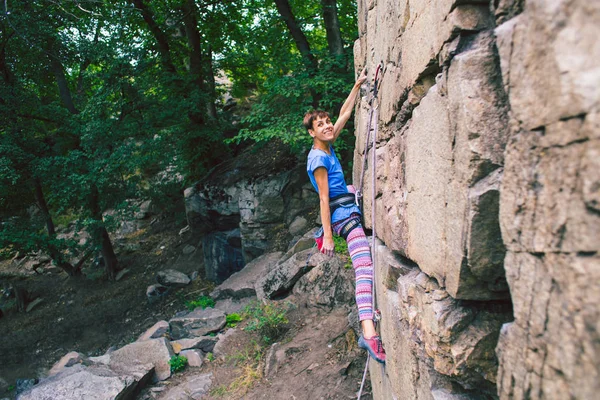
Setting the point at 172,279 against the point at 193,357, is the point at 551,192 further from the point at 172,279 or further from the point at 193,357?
the point at 172,279

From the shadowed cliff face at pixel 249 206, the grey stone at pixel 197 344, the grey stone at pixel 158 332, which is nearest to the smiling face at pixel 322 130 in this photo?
the grey stone at pixel 197 344

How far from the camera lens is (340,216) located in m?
3.39

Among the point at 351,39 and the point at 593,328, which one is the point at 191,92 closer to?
the point at 351,39

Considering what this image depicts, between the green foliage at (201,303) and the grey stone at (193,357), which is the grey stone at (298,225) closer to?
the green foliage at (201,303)

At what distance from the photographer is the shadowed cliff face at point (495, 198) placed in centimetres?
85

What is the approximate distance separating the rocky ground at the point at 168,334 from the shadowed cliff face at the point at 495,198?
7.42ft

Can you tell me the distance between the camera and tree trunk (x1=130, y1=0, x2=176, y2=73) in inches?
375

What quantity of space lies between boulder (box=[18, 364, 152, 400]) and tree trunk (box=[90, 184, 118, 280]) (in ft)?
14.1

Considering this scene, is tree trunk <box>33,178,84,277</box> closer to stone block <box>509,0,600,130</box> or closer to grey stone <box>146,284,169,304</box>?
grey stone <box>146,284,169,304</box>

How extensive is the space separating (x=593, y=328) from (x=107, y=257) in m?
11.3

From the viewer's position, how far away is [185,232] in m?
12.5

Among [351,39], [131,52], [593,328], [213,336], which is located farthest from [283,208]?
[593,328]

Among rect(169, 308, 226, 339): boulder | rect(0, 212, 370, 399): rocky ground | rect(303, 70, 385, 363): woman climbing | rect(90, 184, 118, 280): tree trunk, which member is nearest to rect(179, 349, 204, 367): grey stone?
rect(0, 212, 370, 399): rocky ground

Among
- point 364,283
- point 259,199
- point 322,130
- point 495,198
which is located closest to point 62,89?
point 259,199
